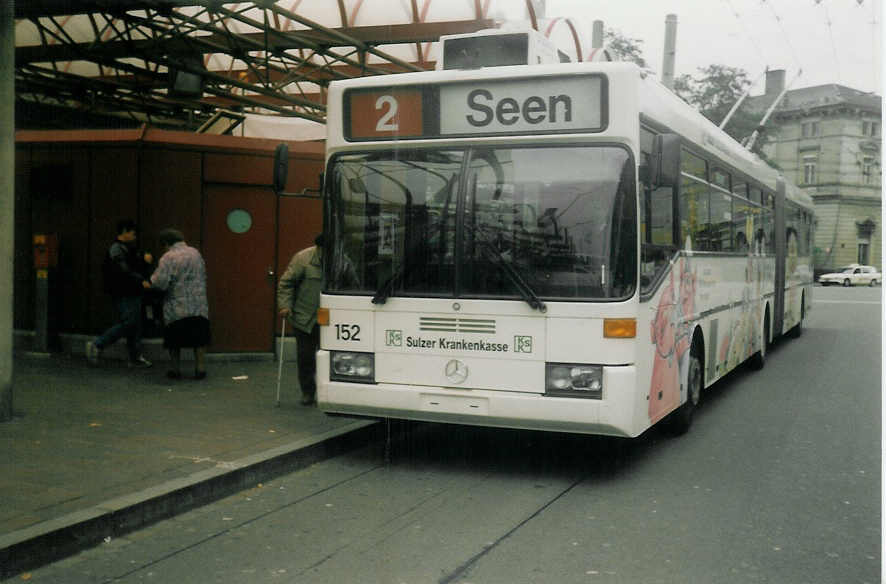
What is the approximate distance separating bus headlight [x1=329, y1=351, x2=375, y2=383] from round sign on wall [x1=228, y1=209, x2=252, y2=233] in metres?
5.59

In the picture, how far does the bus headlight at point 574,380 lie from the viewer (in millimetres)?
6297

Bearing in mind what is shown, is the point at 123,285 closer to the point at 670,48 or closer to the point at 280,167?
the point at 280,167

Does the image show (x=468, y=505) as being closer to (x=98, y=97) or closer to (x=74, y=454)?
(x=74, y=454)

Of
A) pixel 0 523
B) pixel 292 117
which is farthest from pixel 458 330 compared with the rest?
pixel 292 117

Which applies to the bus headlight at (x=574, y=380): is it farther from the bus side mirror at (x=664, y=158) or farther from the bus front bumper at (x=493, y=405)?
→ the bus side mirror at (x=664, y=158)

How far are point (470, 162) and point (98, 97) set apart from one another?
52.2ft

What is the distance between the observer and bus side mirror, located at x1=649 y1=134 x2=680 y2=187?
648cm

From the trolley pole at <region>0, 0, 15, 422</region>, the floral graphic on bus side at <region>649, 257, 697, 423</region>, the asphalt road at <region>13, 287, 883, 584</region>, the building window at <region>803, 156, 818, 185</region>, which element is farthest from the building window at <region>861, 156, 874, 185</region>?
the trolley pole at <region>0, 0, 15, 422</region>

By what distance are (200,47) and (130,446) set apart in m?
10.3

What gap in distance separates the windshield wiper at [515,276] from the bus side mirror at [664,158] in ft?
3.76

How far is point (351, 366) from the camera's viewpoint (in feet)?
23.0

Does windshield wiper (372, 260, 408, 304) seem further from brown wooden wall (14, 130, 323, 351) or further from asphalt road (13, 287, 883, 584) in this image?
brown wooden wall (14, 130, 323, 351)

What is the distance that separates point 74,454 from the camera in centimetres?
659

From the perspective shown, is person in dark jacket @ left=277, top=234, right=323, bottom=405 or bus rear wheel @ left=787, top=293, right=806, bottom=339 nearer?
person in dark jacket @ left=277, top=234, right=323, bottom=405
